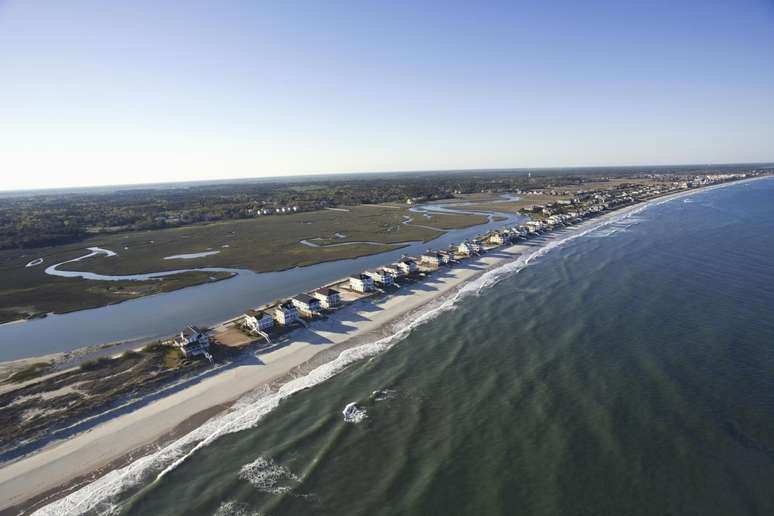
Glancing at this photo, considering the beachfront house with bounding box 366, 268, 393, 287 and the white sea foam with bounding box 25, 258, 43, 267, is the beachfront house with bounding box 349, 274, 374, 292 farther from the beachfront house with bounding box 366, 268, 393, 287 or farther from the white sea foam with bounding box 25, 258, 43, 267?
the white sea foam with bounding box 25, 258, 43, 267

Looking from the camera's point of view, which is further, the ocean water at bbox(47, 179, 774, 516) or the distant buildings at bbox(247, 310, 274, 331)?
the distant buildings at bbox(247, 310, 274, 331)

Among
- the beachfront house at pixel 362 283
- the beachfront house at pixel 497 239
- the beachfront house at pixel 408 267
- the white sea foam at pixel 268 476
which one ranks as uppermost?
the beachfront house at pixel 497 239

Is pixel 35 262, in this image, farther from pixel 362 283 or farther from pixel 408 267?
pixel 408 267

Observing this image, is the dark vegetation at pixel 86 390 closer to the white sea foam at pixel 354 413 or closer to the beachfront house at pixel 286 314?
the beachfront house at pixel 286 314

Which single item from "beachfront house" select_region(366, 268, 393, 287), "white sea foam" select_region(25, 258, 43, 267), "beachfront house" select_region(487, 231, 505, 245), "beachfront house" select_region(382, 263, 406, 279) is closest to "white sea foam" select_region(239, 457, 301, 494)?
"beachfront house" select_region(366, 268, 393, 287)

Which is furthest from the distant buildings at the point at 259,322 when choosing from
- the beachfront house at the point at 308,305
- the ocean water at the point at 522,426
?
the ocean water at the point at 522,426
